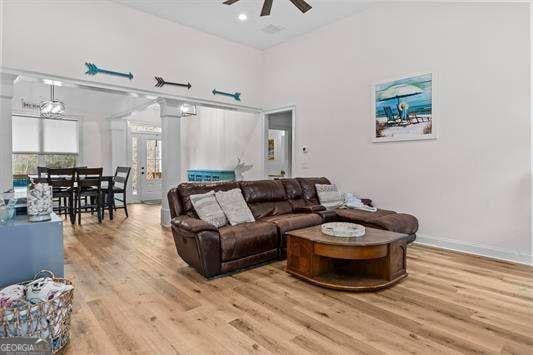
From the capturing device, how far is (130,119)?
27.8 ft

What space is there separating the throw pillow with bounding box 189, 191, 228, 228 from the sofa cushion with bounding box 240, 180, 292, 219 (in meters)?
0.59

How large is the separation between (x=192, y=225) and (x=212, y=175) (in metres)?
4.99

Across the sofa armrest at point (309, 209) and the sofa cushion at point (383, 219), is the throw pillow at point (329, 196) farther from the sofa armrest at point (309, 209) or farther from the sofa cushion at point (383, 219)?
the sofa cushion at point (383, 219)

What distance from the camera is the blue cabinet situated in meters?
7.82

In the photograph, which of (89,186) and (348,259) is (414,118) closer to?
(348,259)

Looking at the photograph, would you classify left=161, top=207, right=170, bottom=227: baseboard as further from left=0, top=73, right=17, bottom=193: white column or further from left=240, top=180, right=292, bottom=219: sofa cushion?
left=0, top=73, right=17, bottom=193: white column

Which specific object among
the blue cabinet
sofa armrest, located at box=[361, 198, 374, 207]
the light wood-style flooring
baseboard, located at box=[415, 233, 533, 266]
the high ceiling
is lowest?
the light wood-style flooring

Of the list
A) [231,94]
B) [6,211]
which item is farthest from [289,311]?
[231,94]

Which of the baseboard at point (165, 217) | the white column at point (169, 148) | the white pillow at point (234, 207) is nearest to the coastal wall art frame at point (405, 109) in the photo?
the white pillow at point (234, 207)

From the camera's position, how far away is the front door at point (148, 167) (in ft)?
28.8

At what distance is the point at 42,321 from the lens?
5.90ft

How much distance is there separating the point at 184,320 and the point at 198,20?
4866 mm

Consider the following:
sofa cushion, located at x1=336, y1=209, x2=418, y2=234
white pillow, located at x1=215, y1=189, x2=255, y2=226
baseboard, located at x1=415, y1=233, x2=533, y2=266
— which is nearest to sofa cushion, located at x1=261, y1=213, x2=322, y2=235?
white pillow, located at x1=215, y1=189, x2=255, y2=226

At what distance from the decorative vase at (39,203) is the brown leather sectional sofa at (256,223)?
117 cm
